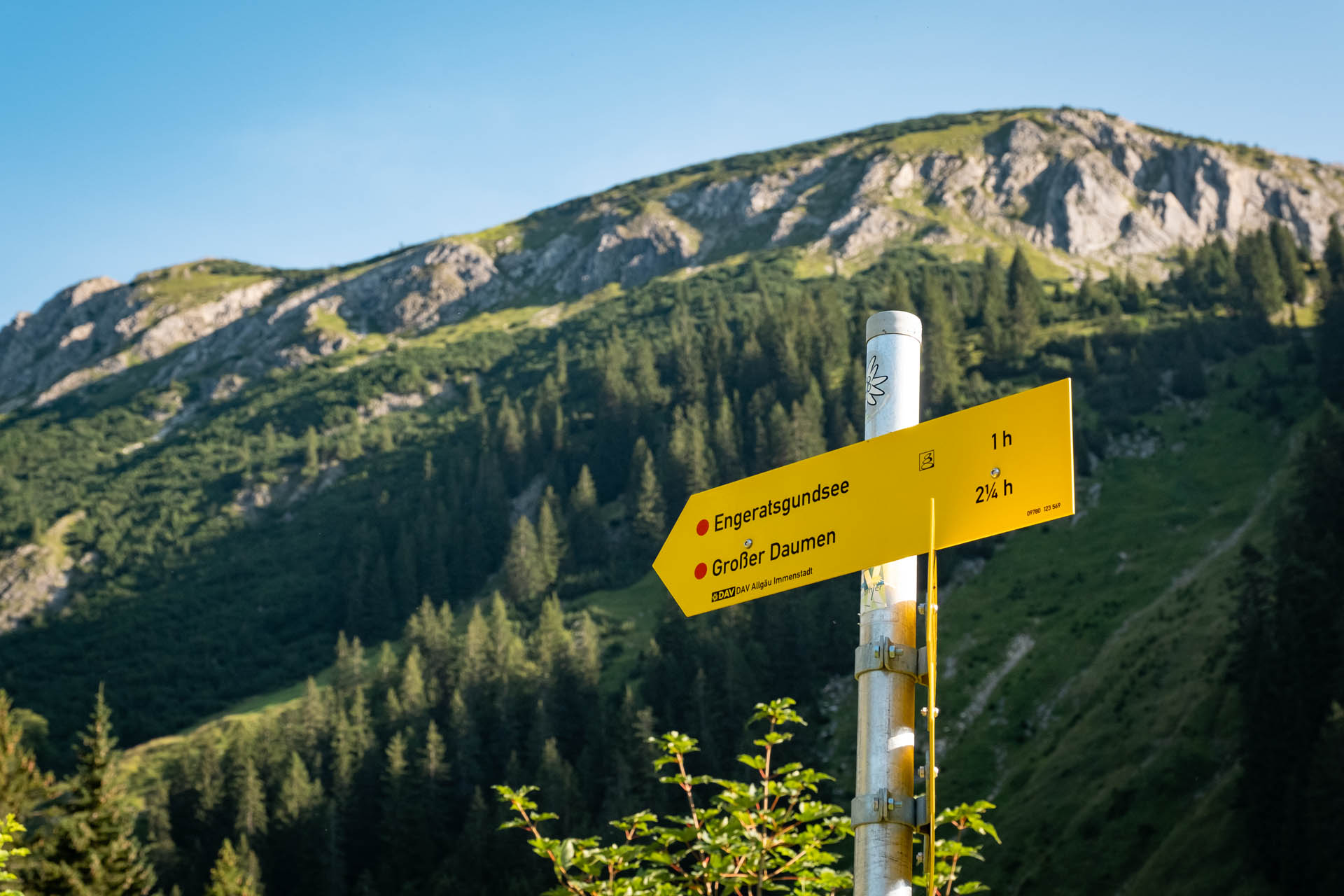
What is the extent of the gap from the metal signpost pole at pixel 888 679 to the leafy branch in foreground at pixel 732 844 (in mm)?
2109

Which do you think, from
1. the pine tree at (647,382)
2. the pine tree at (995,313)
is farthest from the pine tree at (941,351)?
the pine tree at (647,382)

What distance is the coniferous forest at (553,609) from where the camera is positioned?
5478cm

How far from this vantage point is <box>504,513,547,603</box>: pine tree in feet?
424

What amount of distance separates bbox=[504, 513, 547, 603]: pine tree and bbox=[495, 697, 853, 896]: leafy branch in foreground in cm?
12264

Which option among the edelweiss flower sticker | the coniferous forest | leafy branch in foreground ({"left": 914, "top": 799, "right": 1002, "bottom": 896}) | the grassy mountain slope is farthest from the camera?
the grassy mountain slope

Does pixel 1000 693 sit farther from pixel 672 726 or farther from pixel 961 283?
pixel 961 283

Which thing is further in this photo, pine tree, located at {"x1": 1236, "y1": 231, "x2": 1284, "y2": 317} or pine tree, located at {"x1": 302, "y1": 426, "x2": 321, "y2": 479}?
pine tree, located at {"x1": 302, "y1": 426, "x2": 321, "y2": 479}

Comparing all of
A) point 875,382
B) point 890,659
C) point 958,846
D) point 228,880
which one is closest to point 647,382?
point 228,880

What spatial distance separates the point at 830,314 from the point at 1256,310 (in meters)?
50.4

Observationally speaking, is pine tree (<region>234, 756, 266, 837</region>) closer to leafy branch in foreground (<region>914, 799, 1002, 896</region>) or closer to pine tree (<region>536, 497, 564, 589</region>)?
pine tree (<region>536, 497, 564, 589</region>)

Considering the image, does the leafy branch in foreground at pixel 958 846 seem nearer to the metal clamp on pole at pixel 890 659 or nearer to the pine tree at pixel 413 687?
the metal clamp on pole at pixel 890 659

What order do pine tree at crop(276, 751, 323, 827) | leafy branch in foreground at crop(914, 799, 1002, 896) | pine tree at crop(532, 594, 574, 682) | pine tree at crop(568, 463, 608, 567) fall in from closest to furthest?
leafy branch in foreground at crop(914, 799, 1002, 896) → pine tree at crop(276, 751, 323, 827) → pine tree at crop(532, 594, 574, 682) → pine tree at crop(568, 463, 608, 567)

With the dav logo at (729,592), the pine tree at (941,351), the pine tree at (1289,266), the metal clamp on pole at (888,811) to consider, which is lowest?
the metal clamp on pole at (888,811)

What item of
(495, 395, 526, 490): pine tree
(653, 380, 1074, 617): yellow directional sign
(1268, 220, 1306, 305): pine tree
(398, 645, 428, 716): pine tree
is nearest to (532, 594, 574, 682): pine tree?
(398, 645, 428, 716): pine tree
